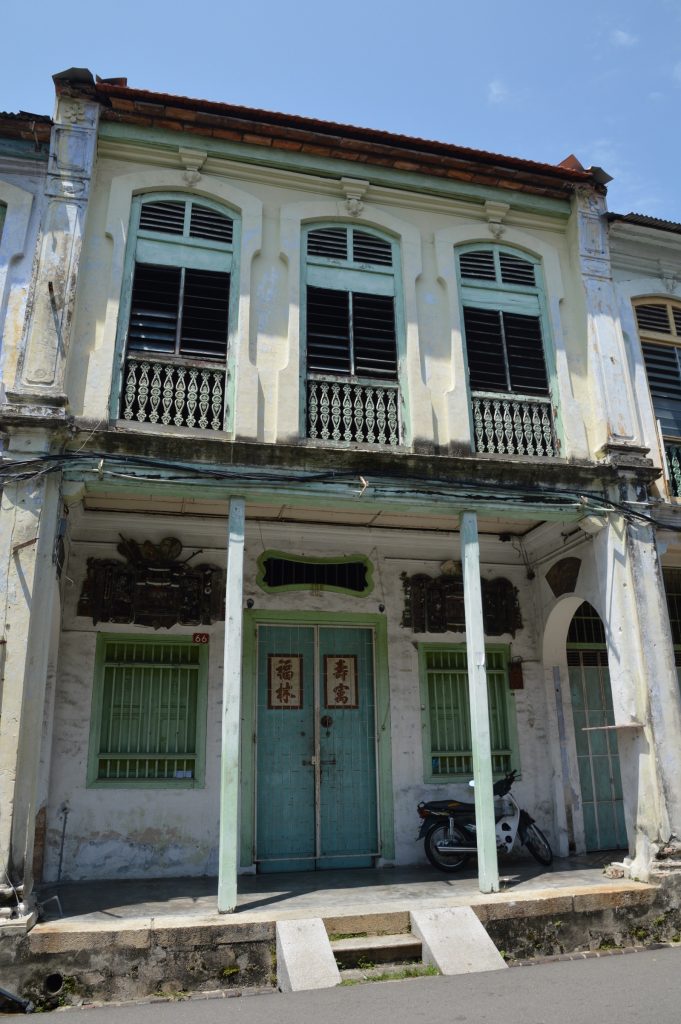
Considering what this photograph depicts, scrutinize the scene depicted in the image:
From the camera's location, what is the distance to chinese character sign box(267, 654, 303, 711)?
8.14 m

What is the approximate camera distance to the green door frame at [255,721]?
7.70 m

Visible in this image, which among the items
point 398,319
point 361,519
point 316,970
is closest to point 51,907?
point 316,970

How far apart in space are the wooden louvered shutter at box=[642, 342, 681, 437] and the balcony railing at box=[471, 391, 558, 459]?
164 cm

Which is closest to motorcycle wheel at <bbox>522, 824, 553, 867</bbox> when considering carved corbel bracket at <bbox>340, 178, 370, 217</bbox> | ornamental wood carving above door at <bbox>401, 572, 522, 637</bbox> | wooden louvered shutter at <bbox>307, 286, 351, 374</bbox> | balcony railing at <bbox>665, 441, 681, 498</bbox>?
ornamental wood carving above door at <bbox>401, 572, 522, 637</bbox>

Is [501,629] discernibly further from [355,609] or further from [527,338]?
[527,338]

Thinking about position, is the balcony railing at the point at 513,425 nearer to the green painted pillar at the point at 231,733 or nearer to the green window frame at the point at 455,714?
the green window frame at the point at 455,714

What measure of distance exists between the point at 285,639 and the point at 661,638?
3931 millimetres

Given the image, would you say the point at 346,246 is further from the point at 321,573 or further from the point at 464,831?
the point at 464,831

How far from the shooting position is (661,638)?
7215 mm

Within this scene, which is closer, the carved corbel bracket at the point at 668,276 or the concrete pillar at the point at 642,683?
the concrete pillar at the point at 642,683

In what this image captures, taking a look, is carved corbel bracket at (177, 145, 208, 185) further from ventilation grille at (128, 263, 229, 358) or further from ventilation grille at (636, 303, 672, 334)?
ventilation grille at (636, 303, 672, 334)

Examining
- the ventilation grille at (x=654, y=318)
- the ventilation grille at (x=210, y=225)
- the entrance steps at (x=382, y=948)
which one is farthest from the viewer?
the ventilation grille at (x=654, y=318)

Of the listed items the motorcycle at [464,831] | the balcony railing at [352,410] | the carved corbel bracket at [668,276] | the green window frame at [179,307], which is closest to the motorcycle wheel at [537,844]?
the motorcycle at [464,831]

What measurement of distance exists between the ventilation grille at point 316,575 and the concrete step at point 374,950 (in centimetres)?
378
